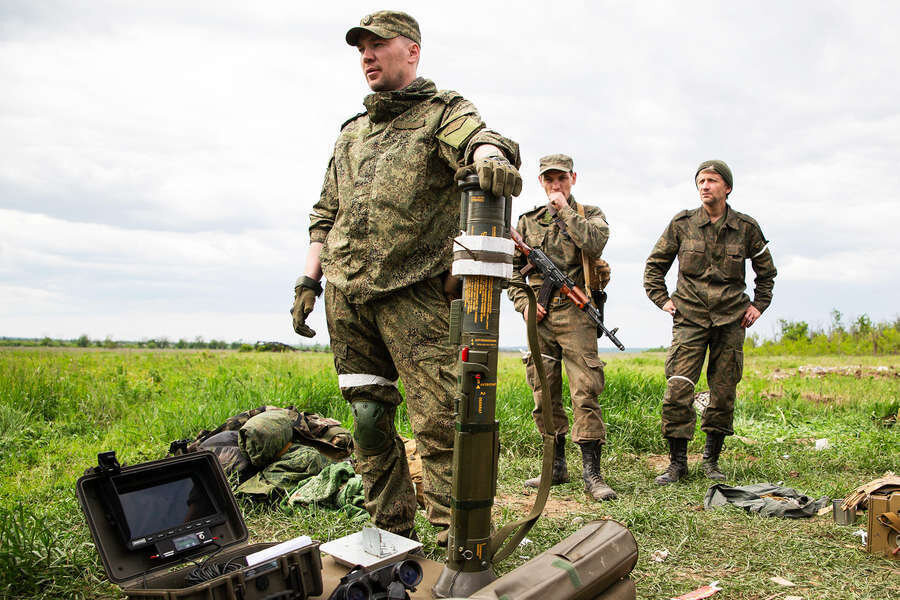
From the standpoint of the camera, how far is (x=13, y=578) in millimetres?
2947

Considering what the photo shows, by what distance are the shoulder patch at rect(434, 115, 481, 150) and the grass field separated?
2.08 meters

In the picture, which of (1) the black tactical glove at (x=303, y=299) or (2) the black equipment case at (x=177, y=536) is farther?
(1) the black tactical glove at (x=303, y=299)

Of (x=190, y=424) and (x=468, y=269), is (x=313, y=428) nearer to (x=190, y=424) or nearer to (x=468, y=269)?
(x=190, y=424)

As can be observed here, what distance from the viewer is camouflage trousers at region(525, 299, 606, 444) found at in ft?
16.0

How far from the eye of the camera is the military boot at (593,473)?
15.3 feet

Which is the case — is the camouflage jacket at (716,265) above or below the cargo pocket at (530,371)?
above

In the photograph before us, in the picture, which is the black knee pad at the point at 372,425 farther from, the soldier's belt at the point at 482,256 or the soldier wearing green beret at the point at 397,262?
the soldier's belt at the point at 482,256

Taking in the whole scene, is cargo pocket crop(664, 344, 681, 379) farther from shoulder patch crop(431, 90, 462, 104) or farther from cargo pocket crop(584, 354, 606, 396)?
shoulder patch crop(431, 90, 462, 104)

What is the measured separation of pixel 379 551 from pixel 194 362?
10.2m

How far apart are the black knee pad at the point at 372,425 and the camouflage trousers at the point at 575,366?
1.88 metres

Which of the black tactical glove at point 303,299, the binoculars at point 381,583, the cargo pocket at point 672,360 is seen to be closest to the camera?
the binoculars at point 381,583

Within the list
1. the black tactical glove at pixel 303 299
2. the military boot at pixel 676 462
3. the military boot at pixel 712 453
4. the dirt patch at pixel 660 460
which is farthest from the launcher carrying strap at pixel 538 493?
the dirt patch at pixel 660 460

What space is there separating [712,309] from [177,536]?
430 centimetres

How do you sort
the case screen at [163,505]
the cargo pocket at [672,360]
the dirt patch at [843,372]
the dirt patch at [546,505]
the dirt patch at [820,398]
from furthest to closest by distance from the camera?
1. the dirt patch at [843,372]
2. the dirt patch at [820,398]
3. the cargo pocket at [672,360]
4. the dirt patch at [546,505]
5. the case screen at [163,505]
